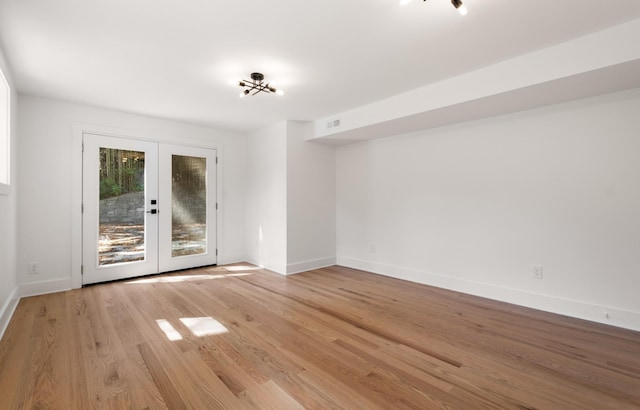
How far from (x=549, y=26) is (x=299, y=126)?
10.8 feet

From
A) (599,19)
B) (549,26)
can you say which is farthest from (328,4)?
(599,19)

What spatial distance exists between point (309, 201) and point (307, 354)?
2.94 meters

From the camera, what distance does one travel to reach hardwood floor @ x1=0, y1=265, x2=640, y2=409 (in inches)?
66.2

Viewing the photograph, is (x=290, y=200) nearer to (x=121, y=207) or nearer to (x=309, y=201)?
(x=309, y=201)

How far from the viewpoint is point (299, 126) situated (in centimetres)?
474

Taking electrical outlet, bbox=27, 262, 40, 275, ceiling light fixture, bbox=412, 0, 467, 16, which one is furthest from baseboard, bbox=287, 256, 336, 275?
ceiling light fixture, bbox=412, 0, 467, 16

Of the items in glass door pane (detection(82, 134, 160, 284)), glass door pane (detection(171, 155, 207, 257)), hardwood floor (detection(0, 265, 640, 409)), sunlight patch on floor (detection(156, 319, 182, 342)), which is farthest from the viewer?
glass door pane (detection(171, 155, 207, 257))

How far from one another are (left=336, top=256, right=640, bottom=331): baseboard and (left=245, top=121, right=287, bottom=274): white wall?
5.50 feet

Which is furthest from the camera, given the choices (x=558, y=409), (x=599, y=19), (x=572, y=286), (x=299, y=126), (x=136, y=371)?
(x=299, y=126)

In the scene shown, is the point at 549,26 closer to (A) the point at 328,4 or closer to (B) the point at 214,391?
(A) the point at 328,4

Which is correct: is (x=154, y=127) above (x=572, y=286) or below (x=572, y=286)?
above

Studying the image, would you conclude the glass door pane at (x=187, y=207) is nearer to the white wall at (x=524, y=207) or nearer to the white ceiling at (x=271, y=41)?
the white ceiling at (x=271, y=41)

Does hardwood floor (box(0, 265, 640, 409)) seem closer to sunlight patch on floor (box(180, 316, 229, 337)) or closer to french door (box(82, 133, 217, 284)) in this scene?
sunlight patch on floor (box(180, 316, 229, 337))

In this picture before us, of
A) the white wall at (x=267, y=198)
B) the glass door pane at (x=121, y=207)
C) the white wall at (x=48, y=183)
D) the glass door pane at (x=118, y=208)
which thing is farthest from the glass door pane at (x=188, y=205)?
the white wall at (x=48, y=183)
